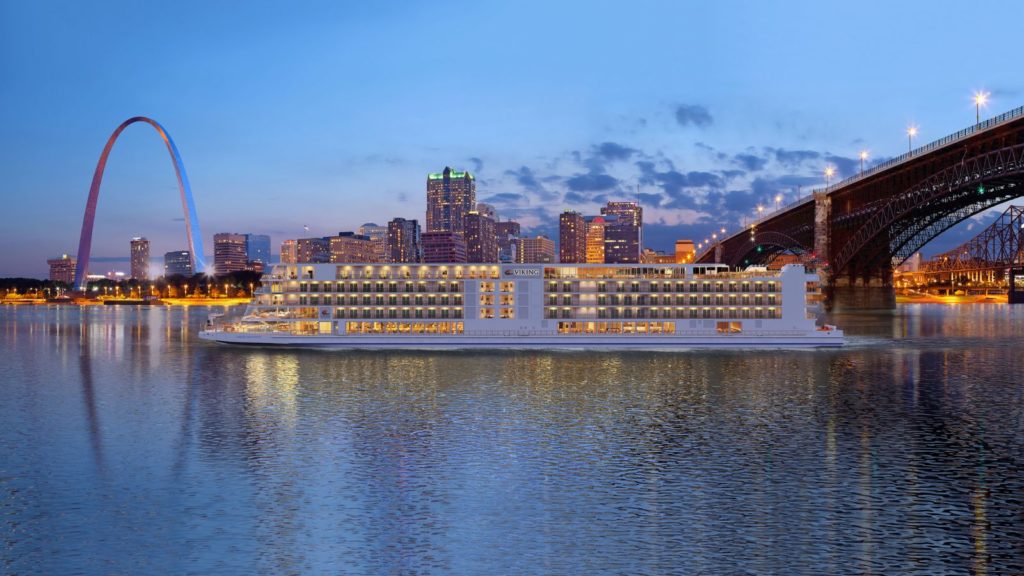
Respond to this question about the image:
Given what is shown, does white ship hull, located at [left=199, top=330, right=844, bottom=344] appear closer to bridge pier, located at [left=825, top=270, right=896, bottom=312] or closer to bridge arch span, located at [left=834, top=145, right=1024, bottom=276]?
bridge arch span, located at [left=834, top=145, right=1024, bottom=276]

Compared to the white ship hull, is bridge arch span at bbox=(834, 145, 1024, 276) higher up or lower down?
higher up

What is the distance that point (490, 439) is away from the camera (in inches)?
1620

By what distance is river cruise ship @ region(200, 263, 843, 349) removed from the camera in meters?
92.6

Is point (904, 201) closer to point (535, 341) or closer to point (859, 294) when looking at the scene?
point (859, 294)

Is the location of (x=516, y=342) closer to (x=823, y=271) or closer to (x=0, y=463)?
(x=0, y=463)

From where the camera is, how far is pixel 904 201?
13862cm

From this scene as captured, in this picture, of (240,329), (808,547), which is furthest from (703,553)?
(240,329)

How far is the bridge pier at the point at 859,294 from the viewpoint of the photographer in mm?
185375

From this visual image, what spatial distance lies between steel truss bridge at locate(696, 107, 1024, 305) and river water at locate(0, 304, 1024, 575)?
5430 centimetres

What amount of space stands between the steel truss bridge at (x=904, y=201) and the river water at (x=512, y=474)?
54.3 meters

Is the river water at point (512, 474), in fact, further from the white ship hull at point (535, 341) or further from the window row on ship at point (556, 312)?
the window row on ship at point (556, 312)

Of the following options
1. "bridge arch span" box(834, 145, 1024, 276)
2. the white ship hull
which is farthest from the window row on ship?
"bridge arch span" box(834, 145, 1024, 276)

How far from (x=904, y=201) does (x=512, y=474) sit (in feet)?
418

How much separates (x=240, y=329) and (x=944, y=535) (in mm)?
85551
